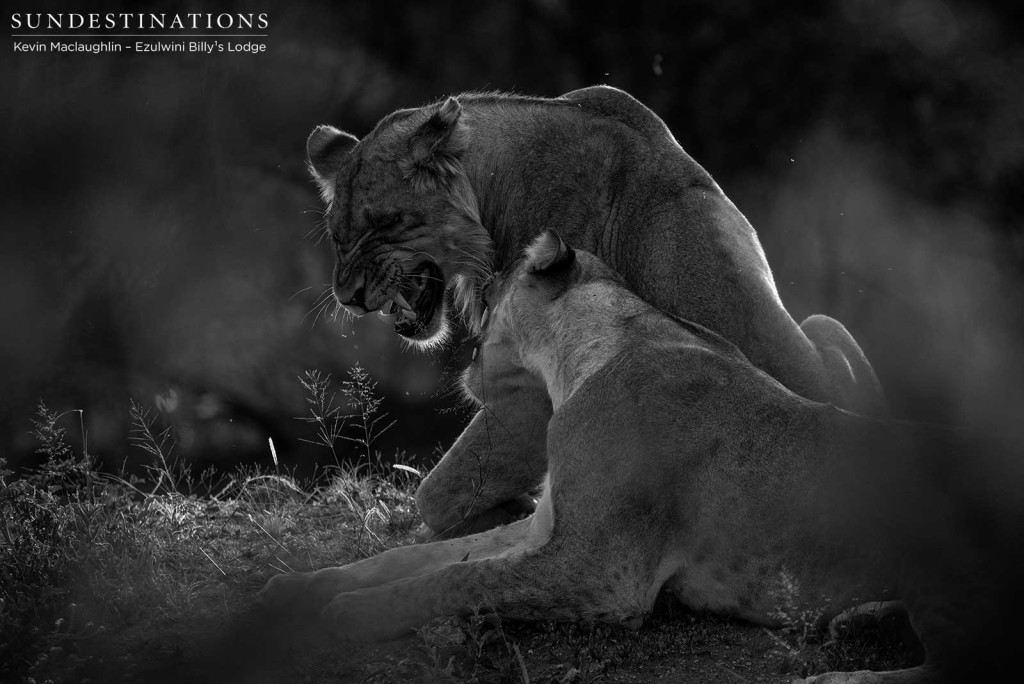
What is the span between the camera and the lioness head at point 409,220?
4699 millimetres

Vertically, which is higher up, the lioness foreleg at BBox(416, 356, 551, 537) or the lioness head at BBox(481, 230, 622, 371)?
the lioness head at BBox(481, 230, 622, 371)

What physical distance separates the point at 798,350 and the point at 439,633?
64.1 inches

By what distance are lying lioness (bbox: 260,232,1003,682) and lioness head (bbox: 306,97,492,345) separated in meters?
1.18

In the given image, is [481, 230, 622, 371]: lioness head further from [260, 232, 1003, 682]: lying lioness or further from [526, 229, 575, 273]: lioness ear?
[260, 232, 1003, 682]: lying lioness

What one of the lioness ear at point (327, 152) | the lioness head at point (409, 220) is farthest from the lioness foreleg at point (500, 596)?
the lioness ear at point (327, 152)

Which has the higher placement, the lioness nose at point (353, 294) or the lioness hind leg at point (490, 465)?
the lioness nose at point (353, 294)

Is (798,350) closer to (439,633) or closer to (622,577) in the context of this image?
(622,577)

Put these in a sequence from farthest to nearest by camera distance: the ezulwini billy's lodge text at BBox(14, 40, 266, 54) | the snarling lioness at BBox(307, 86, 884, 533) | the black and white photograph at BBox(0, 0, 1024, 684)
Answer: the ezulwini billy's lodge text at BBox(14, 40, 266, 54)
the snarling lioness at BBox(307, 86, 884, 533)
the black and white photograph at BBox(0, 0, 1024, 684)

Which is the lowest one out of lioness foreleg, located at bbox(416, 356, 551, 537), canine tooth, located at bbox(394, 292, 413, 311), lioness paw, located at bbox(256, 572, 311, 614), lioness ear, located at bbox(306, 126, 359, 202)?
lioness paw, located at bbox(256, 572, 311, 614)

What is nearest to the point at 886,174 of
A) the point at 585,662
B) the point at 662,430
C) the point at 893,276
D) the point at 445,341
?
the point at 893,276

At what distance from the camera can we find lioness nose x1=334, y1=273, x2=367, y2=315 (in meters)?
4.80

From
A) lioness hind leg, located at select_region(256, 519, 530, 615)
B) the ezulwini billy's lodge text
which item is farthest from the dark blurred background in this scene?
lioness hind leg, located at select_region(256, 519, 530, 615)

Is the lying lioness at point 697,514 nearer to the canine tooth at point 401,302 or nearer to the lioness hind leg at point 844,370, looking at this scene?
the lioness hind leg at point 844,370

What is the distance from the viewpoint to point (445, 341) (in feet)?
17.0
